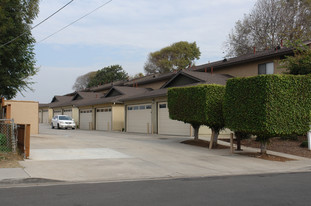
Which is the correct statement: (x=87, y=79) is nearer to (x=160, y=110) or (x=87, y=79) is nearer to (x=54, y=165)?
(x=160, y=110)

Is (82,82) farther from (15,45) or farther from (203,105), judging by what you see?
(203,105)

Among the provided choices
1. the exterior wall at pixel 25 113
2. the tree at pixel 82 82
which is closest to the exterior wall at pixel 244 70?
the exterior wall at pixel 25 113

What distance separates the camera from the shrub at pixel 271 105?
13.2 meters

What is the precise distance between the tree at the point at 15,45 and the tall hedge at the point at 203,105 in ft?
30.5

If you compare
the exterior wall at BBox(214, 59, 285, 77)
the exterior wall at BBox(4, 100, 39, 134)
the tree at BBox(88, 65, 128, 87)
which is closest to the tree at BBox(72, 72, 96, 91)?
the tree at BBox(88, 65, 128, 87)

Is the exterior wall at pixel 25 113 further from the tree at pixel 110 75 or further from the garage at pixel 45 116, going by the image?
the tree at pixel 110 75

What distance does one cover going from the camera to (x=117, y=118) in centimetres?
3216

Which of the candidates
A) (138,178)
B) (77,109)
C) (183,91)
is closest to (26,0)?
(183,91)

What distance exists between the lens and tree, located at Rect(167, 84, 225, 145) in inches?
640

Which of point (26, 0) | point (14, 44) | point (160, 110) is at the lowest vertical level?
point (160, 110)

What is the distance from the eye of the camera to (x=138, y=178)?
9.43 m

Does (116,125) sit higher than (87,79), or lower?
lower

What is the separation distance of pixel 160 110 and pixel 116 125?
7739 millimetres

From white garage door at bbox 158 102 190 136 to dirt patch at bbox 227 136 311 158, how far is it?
494cm
